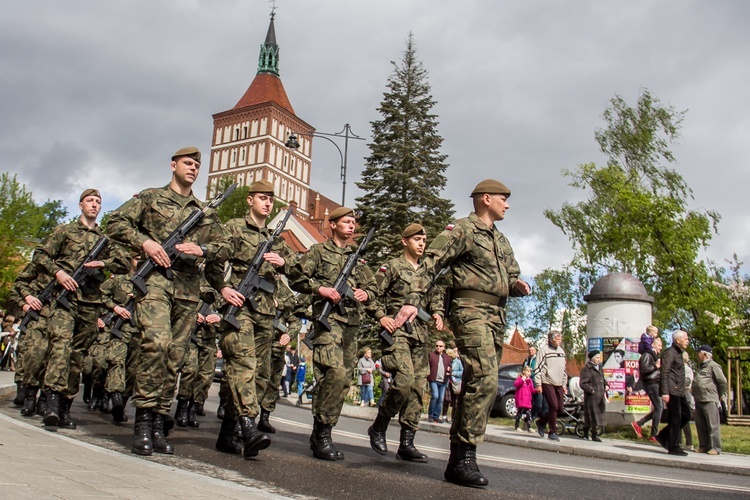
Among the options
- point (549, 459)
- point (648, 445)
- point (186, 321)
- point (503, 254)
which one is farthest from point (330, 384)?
point (648, 445)

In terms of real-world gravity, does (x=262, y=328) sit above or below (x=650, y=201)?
below

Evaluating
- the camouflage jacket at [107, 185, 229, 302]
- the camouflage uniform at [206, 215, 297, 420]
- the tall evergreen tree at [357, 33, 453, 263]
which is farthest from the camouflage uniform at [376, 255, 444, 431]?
the tall evergreen tree at [357, 33, 453, 263]

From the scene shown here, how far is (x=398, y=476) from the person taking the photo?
5.98 meters

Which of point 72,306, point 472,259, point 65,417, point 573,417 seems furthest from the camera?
point 573,417

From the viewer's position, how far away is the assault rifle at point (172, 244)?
21.1 ft

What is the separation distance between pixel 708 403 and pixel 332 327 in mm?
7768

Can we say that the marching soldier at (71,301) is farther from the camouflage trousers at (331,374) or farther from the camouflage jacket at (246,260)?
the camouflage trousers at (331,374)

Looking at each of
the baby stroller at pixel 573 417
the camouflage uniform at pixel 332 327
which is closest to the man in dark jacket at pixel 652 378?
the baby stroller at pixel 573 417

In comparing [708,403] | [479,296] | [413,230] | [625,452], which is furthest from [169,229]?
[708,403]

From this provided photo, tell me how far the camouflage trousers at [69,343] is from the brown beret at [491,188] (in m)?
4.76

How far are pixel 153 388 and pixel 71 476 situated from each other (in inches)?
80.0

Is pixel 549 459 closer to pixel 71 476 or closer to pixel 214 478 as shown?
pixel 214 478

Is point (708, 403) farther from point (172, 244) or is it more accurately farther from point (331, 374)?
point (172, 244)

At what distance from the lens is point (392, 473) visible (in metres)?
6.15
